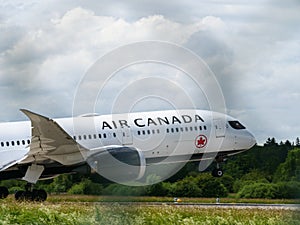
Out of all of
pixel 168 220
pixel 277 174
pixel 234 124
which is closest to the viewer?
pixel 168 220

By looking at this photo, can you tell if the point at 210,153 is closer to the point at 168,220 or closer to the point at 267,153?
the point at 267,153

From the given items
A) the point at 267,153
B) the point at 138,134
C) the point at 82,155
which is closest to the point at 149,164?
the point at 138,134

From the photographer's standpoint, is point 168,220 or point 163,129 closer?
point 168,220

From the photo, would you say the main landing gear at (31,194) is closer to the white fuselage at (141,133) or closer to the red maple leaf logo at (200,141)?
the white fuselage at (141,133)

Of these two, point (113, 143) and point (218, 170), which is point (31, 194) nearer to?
point (113, 143)

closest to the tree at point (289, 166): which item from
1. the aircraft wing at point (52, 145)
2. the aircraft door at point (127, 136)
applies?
the aircraft wing at point (52, 145)

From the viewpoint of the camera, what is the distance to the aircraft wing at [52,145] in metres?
37.9

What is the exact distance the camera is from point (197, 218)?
2319 cm

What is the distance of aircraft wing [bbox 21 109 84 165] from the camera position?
37875 millimetres

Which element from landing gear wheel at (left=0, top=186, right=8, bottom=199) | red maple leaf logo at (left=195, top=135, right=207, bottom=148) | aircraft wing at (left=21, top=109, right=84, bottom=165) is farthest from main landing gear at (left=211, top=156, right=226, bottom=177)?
landing gear wheel at (left=0, top=186, right=8, bottom=199)

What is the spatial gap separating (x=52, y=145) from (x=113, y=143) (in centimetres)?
398

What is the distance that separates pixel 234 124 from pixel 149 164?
296 inches

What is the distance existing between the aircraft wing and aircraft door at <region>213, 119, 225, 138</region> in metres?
9.18

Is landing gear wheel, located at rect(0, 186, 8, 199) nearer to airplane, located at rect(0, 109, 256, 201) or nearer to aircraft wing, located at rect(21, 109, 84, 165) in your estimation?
airplane, located at rect(0, 109, 256, 201)
